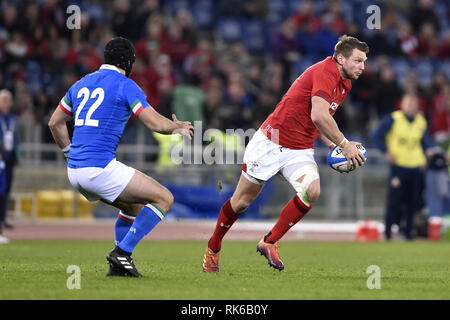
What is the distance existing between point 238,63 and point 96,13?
383 centimetres

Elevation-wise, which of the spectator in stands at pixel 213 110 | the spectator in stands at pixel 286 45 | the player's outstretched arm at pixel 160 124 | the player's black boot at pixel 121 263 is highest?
the spectator in stands at pixel 286 45

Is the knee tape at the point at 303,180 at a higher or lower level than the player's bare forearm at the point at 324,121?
lower

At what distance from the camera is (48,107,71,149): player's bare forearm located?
8.72 meters

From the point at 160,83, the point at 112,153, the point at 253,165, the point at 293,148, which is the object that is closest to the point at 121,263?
the point at 112,153

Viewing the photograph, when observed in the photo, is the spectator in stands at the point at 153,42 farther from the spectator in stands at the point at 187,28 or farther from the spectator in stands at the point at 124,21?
the spectator in stands at the point at 187,28

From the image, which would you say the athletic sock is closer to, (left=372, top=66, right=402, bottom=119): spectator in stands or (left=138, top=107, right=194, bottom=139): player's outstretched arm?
(left=138, top=107, right=194, bottom=139): player's outstretched arm

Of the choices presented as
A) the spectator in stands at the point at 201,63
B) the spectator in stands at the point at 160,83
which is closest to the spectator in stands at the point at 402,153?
the spectator in stands at the point at 160,83

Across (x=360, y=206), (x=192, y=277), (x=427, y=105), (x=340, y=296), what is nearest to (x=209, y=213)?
(x=360, y=206)

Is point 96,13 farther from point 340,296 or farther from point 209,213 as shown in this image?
point 340,296

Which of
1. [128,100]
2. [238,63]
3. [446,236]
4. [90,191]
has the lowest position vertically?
[446,236]

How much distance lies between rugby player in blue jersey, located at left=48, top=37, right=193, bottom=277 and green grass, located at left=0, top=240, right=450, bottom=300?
466 mm

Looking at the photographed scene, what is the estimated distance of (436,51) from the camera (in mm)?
25188

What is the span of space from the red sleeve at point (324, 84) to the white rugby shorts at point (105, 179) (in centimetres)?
215

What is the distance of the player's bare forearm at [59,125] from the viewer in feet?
28.6
